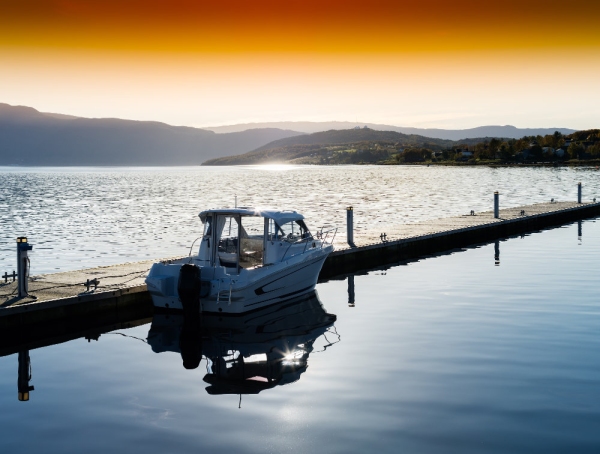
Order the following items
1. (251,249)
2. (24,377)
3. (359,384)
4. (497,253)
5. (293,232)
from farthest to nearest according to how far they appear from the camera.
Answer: (497,253)
(293,232)
(251,249)
(24,377)
(359,384)

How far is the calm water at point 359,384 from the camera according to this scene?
36.4 feet

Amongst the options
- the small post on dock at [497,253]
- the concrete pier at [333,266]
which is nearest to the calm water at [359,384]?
the concrete pier at [333,266]

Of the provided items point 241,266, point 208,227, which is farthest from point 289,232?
point 208,227

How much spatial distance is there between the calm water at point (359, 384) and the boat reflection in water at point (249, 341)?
0.09 metres

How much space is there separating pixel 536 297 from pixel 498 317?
3.34 metres

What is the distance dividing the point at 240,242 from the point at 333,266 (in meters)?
7.00

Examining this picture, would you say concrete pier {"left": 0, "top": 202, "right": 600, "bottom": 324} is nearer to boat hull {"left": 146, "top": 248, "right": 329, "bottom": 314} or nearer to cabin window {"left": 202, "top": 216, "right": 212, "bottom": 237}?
boat hull {"left": 146, "top": 248, "right": 329, "bottom": 314}

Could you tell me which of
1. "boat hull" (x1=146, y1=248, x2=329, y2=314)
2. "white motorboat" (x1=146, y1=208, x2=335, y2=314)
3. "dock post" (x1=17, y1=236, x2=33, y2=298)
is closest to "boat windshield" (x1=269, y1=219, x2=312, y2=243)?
"white motorboat" (x1=146, y1=208, x2=335, y2=314)

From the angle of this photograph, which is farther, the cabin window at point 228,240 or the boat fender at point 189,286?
the cabin window at point 228,240

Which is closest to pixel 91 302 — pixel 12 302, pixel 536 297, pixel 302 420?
pixel 12 302

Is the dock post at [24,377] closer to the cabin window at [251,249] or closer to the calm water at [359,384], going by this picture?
the calm water at [359,384]

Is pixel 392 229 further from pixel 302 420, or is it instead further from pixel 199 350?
pixel 302 420

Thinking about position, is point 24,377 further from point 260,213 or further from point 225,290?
point 260,213

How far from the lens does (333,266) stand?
2709 centimetres
